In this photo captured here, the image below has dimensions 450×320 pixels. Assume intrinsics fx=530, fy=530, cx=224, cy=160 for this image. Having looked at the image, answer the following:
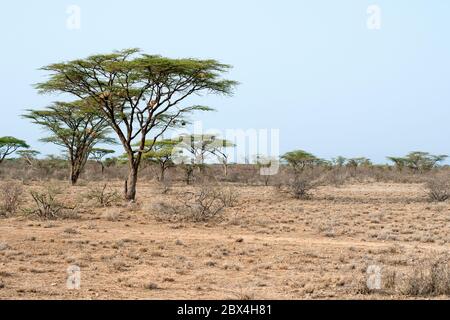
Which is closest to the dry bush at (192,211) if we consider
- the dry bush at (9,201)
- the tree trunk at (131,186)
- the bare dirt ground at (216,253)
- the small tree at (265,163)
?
the bare dirt ground at (216,253)

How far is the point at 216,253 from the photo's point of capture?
376 inches

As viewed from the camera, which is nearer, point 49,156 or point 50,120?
point 50,120

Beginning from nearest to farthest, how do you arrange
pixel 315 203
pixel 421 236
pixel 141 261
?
pixel 141 261, pixel 421 236, pixel 315 203

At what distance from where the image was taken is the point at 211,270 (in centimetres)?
820

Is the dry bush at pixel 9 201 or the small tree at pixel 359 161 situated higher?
the small tree at pixel 359 161

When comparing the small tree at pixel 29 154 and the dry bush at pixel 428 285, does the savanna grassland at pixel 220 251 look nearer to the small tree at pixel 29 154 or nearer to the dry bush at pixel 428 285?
the dry bush at pixel 428 285

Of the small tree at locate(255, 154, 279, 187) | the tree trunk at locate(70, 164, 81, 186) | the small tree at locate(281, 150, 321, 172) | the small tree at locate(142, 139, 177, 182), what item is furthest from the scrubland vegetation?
the small tree at locate(281, 150, 321, 172)

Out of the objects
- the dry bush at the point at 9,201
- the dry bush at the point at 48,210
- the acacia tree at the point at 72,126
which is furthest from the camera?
the acacia tree at the point at 72,126

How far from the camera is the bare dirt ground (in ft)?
22.3

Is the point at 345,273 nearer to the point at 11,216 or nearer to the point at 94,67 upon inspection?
the point at 11,216

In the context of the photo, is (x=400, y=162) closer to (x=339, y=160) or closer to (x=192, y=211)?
(x=339, y=160)

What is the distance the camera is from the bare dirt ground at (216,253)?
22.3ft
